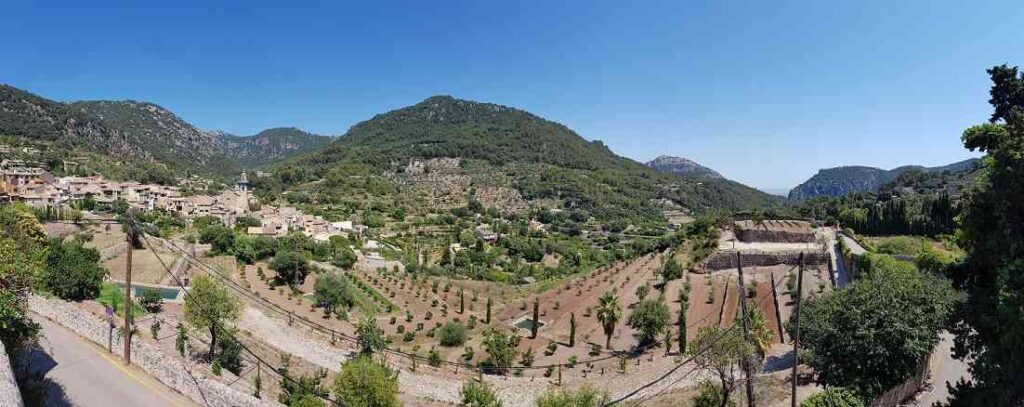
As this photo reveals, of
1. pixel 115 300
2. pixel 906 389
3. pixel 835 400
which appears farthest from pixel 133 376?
pixel 906 389

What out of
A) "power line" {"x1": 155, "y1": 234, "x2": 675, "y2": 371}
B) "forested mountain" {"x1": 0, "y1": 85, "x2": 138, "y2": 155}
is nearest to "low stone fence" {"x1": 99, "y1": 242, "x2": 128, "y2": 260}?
"power line" {"x1": 155, "y1": 234, "x2": 675, "y2": 371}

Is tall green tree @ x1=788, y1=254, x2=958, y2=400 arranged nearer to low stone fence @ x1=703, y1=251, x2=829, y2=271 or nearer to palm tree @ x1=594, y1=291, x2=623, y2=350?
palm tree @ x1=594, y1=291, x2=623, y2=350

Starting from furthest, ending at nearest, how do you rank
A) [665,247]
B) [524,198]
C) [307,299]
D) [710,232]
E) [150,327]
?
[524,198], [665,247], [710,232], [307,299], [150,327]

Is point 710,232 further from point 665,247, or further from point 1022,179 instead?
point 1022,179

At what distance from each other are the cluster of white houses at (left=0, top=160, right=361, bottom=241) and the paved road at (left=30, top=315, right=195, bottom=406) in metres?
41.9

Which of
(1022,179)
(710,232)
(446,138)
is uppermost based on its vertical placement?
(446,138)

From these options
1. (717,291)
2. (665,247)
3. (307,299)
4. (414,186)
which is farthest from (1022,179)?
(414,186)

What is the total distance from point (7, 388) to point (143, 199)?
65.9 meters

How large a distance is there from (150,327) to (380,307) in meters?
19.5

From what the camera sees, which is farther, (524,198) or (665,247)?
(524,198)

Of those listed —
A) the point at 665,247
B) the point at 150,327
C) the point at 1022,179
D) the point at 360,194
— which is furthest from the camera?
the point at 360,194

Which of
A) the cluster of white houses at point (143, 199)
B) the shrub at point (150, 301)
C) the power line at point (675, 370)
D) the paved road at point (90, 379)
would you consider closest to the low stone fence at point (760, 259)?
the power line at point (675, 370)

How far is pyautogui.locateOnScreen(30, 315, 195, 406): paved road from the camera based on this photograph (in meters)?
14.5

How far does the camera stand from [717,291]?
120ft
